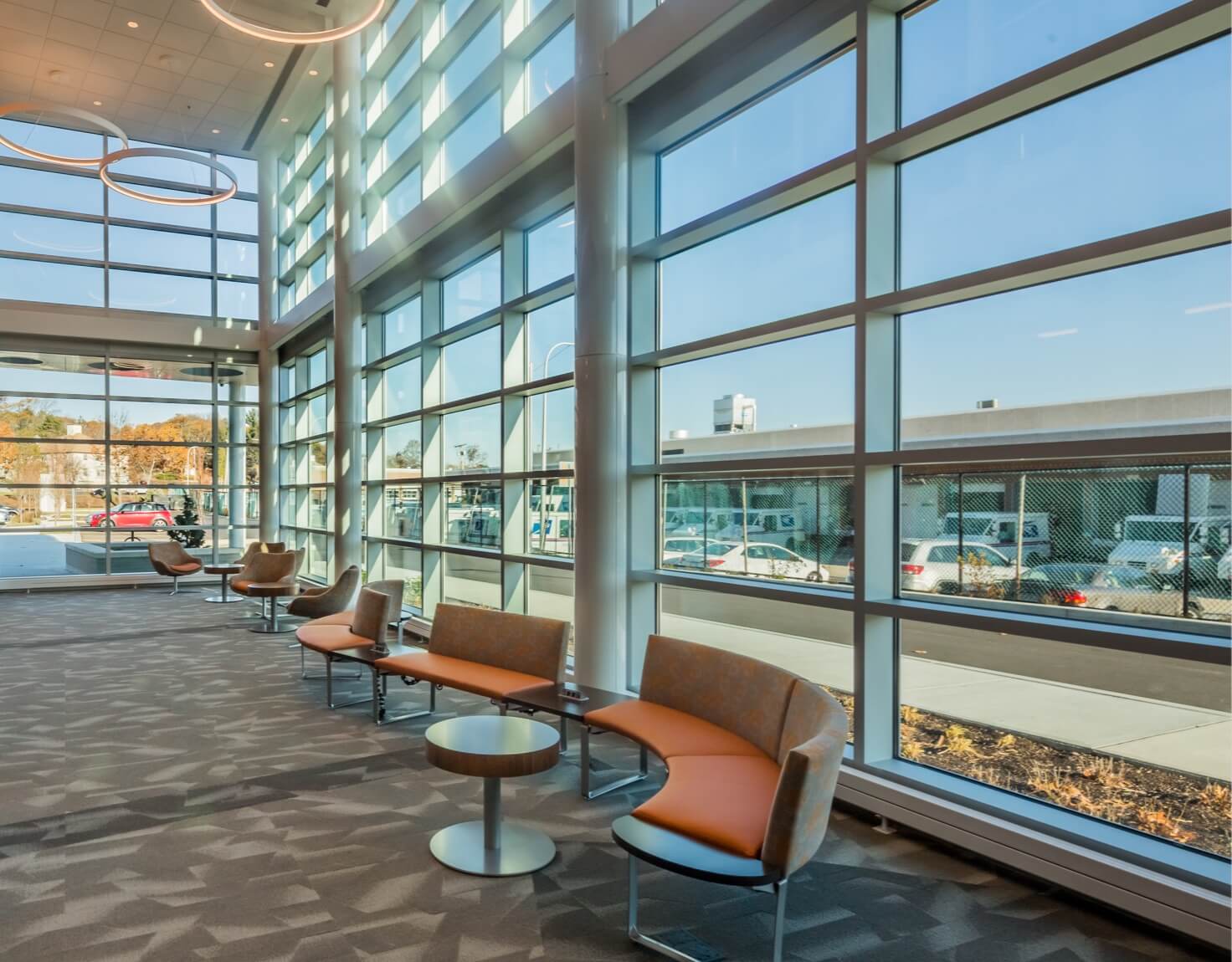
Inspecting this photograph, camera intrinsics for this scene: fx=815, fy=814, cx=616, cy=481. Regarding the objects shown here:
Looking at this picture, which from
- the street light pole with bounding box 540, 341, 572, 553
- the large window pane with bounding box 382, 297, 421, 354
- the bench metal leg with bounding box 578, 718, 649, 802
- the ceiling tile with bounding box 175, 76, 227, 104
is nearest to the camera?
the bench metal leg with bounding box 578, 718, 649, 802

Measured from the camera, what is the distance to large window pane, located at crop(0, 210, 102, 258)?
14461 mm

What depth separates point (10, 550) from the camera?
14.4 metres

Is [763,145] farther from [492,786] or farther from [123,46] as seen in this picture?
[123,46]

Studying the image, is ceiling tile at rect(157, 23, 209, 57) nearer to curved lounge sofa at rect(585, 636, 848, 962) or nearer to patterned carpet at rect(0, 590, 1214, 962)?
patterned carpet at rect(0, 590, 1214, 962)

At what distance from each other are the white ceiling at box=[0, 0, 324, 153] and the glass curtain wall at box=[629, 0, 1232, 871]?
9030 millimetres

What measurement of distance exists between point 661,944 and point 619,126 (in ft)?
16.9

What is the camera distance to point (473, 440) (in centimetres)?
913

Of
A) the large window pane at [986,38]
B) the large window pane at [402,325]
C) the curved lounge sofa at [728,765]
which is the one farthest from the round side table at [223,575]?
the large window pane at [986,38]

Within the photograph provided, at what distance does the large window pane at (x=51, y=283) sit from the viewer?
47.5 ft

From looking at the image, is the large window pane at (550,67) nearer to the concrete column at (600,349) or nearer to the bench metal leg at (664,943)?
the concrete column at (600,349)

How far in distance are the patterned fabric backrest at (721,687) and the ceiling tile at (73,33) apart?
12373mm

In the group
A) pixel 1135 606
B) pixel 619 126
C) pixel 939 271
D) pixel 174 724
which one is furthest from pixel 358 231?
pixel 1135 606

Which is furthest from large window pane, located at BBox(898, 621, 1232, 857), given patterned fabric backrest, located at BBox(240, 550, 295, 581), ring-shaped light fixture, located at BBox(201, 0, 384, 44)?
patterned fabric backrest, located at BBox(240, 550, 295, 581)

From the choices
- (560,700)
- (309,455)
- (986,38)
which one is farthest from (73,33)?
(986,38)
